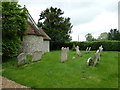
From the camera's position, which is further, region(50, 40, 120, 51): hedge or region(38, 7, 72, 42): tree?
region(38, 7, 72, 42): tree

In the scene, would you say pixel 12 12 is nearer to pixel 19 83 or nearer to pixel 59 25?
pixel 19 83

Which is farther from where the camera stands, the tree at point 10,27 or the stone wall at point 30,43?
the stone wall at point 30,43

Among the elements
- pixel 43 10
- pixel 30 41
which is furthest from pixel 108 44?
pixel 43 10

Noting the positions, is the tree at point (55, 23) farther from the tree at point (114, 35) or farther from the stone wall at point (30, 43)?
the tree at point (114, 35)

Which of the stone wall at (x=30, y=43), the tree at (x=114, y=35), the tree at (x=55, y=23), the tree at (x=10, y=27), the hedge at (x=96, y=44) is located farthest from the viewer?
the tree at (x=114, y=35)

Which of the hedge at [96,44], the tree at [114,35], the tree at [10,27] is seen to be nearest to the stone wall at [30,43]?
the tree at [10,27]

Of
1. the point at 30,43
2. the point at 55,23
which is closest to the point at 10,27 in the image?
the point at 30,43

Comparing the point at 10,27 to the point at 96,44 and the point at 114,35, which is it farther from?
the point at 114,35

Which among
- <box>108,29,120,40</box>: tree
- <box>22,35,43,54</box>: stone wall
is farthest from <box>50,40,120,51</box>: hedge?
<box>108,29,120,40</box>: tree

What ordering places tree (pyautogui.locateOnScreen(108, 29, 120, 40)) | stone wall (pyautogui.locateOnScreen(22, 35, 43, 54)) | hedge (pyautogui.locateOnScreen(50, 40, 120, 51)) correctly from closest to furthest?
stone wall (pyautogui.locateOnScreen(22, 35, 43, 54))
hedge (pyautogui.locateOnScreen(50, 40, 120, 51))
tree (pyautogui.locateOnScreen(108, 29, 120, 40))

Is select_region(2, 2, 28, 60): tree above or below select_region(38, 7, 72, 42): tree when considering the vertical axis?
below

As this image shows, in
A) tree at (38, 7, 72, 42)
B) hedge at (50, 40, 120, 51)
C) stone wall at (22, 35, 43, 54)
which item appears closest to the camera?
stone wall at (22, 35, 43, 54)

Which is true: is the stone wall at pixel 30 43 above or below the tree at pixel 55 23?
below

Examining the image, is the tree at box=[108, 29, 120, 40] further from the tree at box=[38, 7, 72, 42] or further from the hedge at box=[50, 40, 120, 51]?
the hedge at box=[50, 40, 120, 51]
